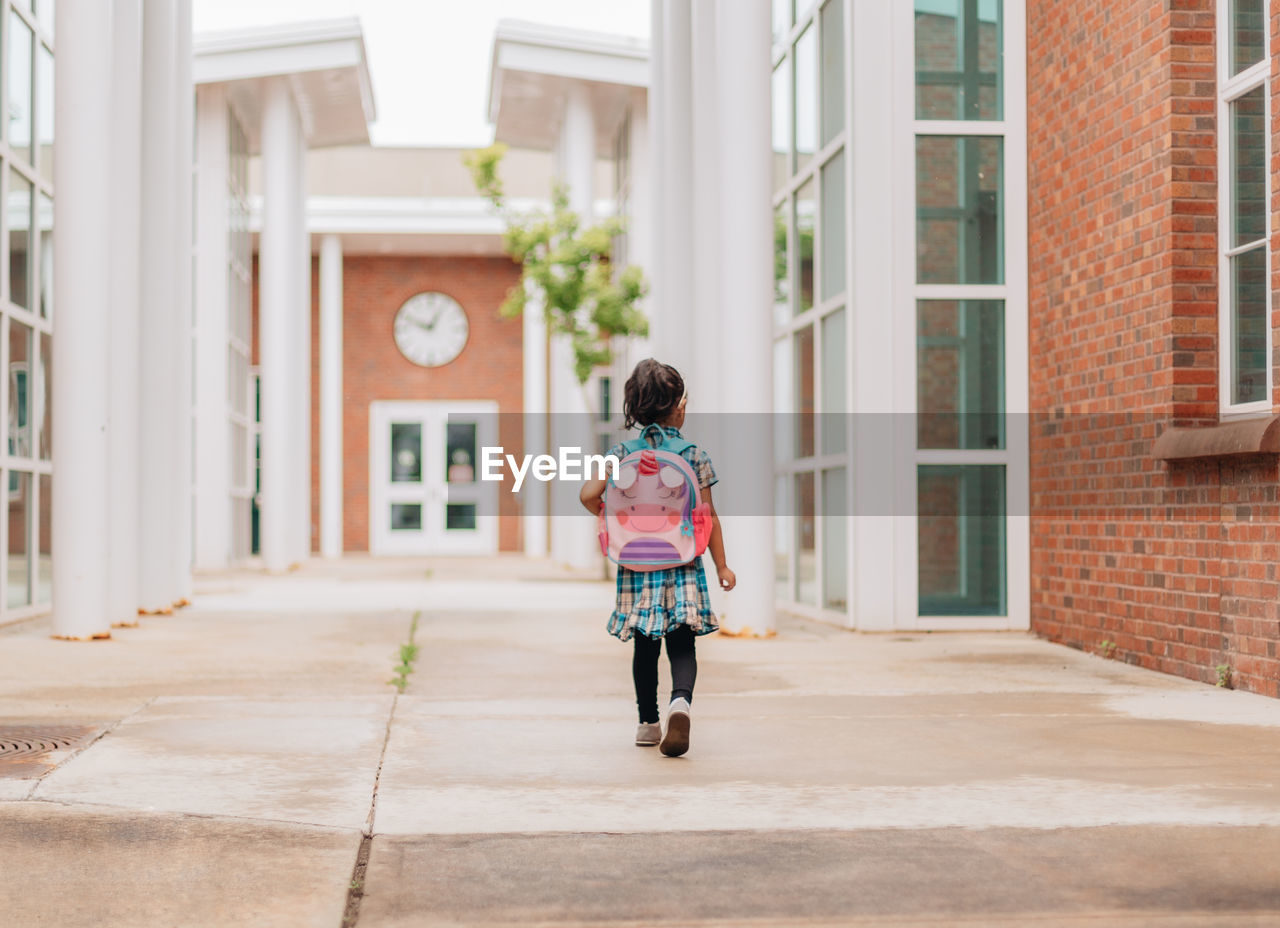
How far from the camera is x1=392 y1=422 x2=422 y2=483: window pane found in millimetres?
29281

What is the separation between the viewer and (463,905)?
308cm

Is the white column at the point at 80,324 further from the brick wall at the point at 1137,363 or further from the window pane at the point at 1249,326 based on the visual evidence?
the window pane at the point at 1249,326

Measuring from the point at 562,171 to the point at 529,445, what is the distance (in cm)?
583

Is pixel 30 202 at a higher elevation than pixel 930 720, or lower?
higher

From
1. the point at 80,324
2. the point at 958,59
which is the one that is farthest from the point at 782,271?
the point at 80,324

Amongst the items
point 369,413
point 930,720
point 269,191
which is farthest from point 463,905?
point 369,413

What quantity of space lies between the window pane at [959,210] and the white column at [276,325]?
13390 mm

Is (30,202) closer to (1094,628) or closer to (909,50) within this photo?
(909,50)

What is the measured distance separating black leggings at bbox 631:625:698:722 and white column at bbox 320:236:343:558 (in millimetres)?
22859

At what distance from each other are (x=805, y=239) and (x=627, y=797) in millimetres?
7790

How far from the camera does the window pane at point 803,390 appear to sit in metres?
11.2

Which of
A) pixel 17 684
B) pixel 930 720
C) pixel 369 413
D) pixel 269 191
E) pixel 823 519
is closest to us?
pixel 930 720

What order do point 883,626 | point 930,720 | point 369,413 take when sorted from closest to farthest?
point 930,720 < point 883,626 < point 369,413
